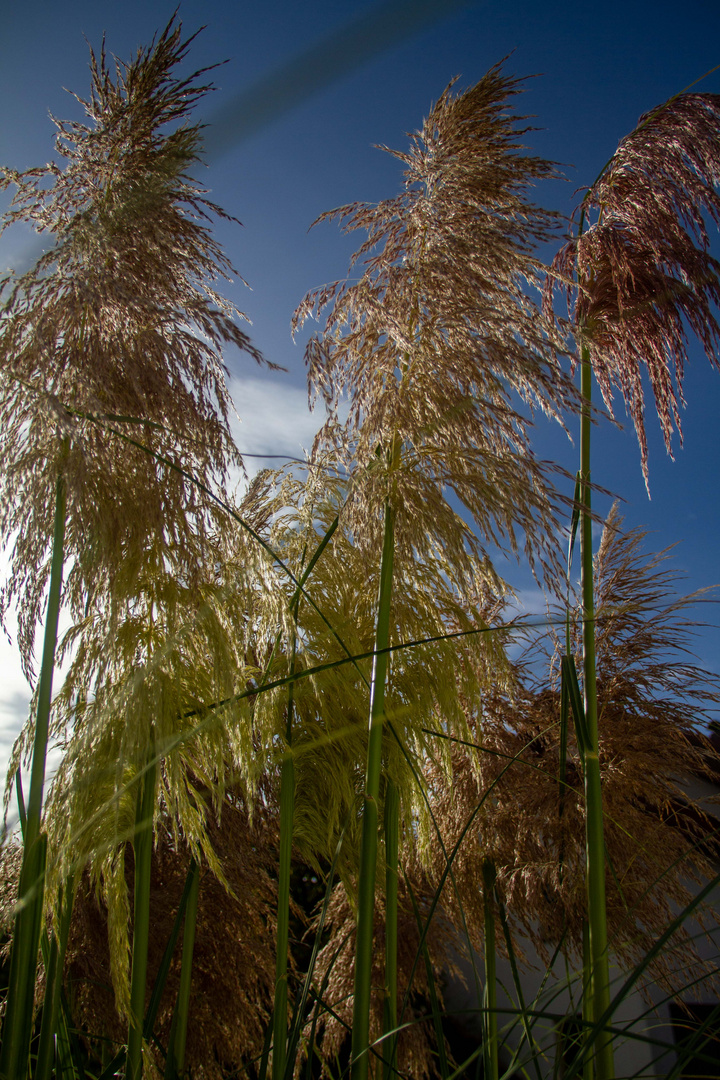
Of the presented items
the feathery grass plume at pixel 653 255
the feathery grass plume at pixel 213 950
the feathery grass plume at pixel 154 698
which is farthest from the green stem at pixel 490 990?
the feathery grass plume at pixel 213 950

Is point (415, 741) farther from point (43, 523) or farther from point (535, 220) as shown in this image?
point (535, 220)

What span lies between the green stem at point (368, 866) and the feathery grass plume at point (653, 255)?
1.41 meters

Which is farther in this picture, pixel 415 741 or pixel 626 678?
pixel 626 678

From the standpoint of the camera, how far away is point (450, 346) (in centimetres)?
199

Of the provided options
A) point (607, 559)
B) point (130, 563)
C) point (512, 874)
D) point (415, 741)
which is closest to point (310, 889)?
point (512, 874)

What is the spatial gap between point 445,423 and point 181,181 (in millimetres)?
1004

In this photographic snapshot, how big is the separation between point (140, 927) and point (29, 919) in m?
0.34

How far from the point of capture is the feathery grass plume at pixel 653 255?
264 cm

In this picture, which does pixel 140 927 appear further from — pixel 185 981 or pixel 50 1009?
pixel 185 981

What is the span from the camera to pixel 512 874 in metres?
3.97

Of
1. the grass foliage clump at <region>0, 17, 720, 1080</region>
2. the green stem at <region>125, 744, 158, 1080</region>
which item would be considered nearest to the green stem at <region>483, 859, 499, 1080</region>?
the grass foliage clump at <region>0, 17, 720, 1080</region>

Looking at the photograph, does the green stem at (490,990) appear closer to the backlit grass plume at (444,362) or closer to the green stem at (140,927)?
the backlit grass plume at (444,362)

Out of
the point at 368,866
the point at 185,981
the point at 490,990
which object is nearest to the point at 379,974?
the point at 185,981

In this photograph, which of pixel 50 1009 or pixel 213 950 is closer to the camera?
pixel 50 1009
